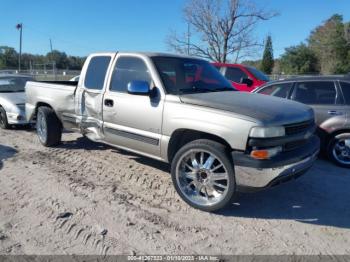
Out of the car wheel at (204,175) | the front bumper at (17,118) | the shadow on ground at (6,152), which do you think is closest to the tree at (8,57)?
the front bumper at (17,118)

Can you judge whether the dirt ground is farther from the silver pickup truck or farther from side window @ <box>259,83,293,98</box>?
side window @ <box>259,83,293,98</box>

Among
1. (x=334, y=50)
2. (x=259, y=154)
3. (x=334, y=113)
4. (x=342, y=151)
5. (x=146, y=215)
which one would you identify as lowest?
(x=146, y=215)

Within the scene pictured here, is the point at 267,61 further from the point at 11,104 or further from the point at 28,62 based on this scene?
the point at 28,62

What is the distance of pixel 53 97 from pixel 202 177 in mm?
3706

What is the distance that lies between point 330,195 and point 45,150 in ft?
17.1

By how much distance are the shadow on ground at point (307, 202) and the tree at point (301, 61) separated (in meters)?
47.2

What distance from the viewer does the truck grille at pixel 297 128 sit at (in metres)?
3.90

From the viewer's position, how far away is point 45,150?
22.0 feet

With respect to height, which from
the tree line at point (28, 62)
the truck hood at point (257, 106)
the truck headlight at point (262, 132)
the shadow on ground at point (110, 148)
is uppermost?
the tree line at point (28, 62)

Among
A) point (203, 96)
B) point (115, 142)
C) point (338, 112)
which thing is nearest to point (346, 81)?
point (338, 112)

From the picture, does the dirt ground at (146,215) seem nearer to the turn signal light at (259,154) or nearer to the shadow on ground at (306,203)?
the shadow on ground at (306,203)

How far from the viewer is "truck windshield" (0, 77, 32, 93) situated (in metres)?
9.66

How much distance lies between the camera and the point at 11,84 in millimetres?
9812

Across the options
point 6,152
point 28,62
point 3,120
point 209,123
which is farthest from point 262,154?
point 28,62
